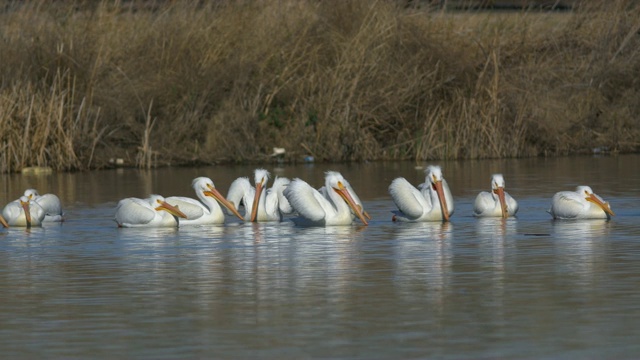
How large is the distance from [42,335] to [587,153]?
17845 mm

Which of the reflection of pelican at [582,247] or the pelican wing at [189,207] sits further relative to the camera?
the pelican wing at [189,207]

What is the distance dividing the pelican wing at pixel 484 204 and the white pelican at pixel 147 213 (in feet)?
8.75

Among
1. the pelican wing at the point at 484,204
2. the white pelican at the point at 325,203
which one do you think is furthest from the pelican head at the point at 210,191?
the pelican wing at the point at 484,204

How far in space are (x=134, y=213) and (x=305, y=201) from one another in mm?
1523

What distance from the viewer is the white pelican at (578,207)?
1305 cm

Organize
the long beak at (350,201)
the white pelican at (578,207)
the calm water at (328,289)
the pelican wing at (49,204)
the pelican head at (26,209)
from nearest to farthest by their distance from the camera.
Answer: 1. the calm water at (328,289)
2. the long beak at (350,201)
3. the white pelican at (578,207)
4. the pelican head at (26,209)
5. the pelican wing at (49,204)

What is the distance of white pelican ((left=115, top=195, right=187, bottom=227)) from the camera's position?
13055 mm

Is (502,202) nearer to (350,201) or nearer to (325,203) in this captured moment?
(350,201)

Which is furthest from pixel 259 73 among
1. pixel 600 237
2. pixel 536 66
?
pixel 600 237

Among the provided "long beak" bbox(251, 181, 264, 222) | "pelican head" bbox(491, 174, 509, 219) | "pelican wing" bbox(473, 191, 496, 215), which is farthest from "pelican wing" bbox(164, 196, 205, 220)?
"pelican head" bbox(491, 174, 509, 219)

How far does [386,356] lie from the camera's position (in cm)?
657

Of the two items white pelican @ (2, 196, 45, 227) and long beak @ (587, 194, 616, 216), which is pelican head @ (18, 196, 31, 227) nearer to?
white pelican @ (2, 196, 45, 227)

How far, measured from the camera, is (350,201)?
13.0 meters

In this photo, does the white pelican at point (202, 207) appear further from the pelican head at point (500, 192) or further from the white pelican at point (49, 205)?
the pelican head at point (500, 192)
